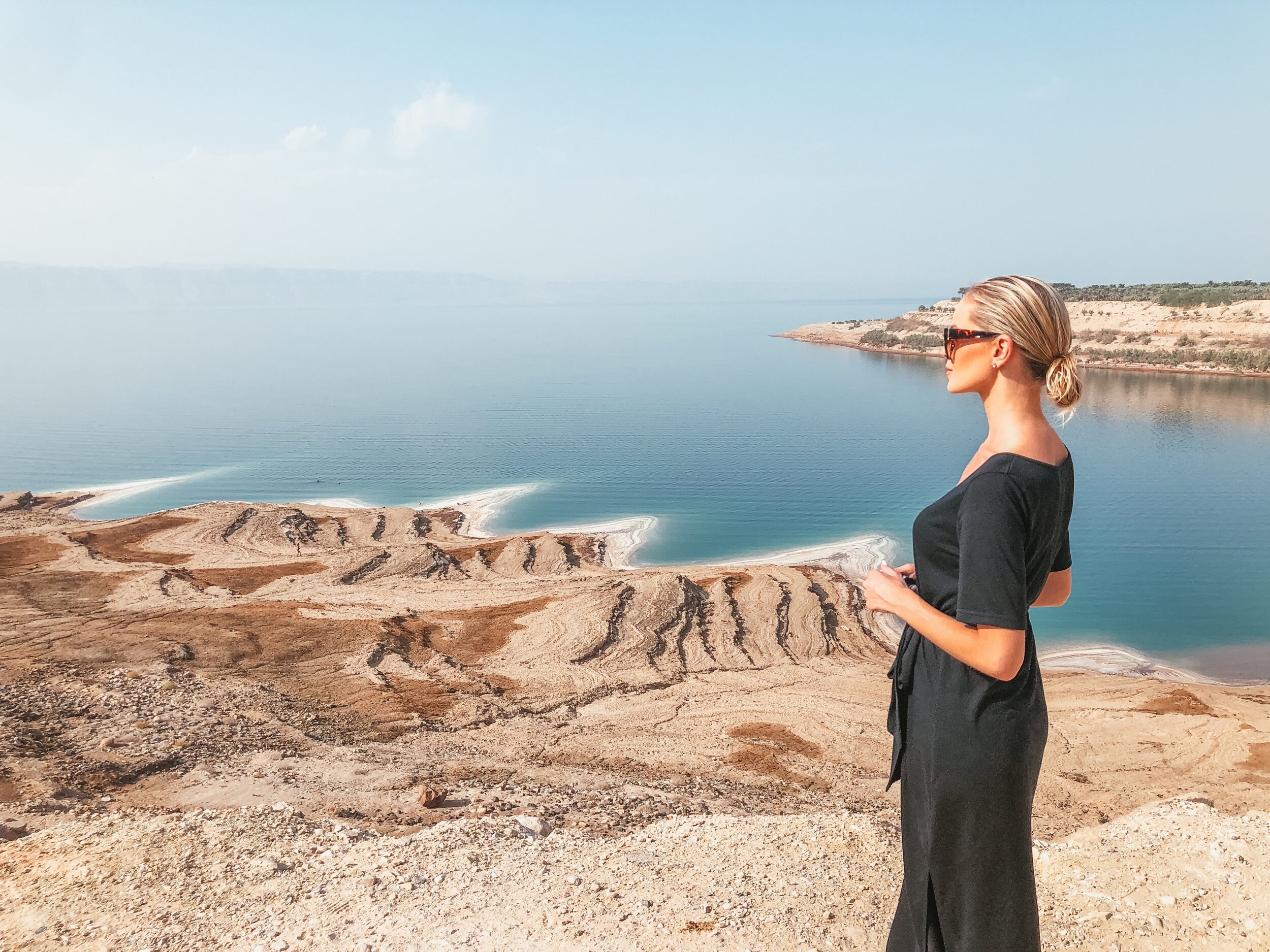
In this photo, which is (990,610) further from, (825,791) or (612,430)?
(612,430)

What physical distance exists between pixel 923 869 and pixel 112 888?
5955 millimetres

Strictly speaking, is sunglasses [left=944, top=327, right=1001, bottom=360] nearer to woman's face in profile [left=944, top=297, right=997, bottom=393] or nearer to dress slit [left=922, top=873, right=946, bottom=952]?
woman's face in profile [left=944, top=297, right=997, bottom=393]

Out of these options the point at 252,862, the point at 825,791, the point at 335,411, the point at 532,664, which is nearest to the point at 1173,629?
the point at 825,791

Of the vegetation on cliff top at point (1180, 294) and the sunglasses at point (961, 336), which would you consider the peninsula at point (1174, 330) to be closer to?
the vegetation on cliff top at point (1180, 294)

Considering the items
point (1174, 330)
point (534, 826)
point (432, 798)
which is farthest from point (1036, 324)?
point (1174, 330)

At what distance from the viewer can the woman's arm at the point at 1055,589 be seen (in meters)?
2.47

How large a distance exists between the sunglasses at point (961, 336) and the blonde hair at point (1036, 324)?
0.05 feet

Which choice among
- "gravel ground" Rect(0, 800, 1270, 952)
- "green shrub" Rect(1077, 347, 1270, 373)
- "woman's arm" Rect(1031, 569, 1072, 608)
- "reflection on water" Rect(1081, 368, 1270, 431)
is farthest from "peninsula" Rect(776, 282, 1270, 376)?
"woman's arm" Rect(1031, 569, 1072, 608)

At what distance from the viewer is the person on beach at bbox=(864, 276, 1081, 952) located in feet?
6.61

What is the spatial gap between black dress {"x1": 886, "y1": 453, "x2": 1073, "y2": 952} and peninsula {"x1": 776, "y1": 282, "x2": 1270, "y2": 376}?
219 feet

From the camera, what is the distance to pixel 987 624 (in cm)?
200

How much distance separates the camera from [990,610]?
6.53ft

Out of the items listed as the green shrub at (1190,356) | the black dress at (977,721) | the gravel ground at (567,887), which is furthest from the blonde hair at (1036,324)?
the green shrub at (1190,356)

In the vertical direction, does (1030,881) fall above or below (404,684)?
above
